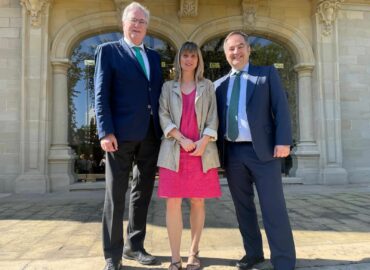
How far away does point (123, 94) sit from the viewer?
9.76 ft

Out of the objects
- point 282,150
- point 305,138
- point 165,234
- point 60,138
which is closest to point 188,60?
point 282,150

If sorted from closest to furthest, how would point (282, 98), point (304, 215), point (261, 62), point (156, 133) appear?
1. point (282, 98)
2. point (156, 133)
3. point (304, 215)
4. point (261, 62)

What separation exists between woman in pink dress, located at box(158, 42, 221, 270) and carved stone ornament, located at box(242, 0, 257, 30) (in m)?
6.82

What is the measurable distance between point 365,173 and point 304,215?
17.2 ft

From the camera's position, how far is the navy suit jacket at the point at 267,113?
284cm

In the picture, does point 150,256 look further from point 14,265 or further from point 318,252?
point 318,252

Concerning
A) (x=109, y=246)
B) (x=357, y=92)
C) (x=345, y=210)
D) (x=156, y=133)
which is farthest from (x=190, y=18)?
(x=109, y=246)

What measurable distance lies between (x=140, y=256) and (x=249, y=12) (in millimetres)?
7606

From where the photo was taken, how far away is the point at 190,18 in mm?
9180

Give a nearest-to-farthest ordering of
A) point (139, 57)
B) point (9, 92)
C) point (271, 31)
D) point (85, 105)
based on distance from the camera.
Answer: point (139, 57) < point (9, 92) < point (85, 105) < point (271, 31)

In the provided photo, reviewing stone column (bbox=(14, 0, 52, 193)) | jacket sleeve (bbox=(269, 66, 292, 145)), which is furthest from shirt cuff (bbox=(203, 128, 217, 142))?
stone column (bbox=(14, 0, 52, 193))

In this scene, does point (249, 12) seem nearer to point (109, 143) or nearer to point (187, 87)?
point (187, 87)

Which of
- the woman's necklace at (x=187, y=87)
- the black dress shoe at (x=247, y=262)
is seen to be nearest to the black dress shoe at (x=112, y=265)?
the black dress shoe at (x=247, y=262)

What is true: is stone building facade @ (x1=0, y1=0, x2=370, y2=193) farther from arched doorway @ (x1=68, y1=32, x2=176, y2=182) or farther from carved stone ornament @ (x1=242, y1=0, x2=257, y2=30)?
arched doorway @ (x1=68, y1=32, x2=176, y2=182)
